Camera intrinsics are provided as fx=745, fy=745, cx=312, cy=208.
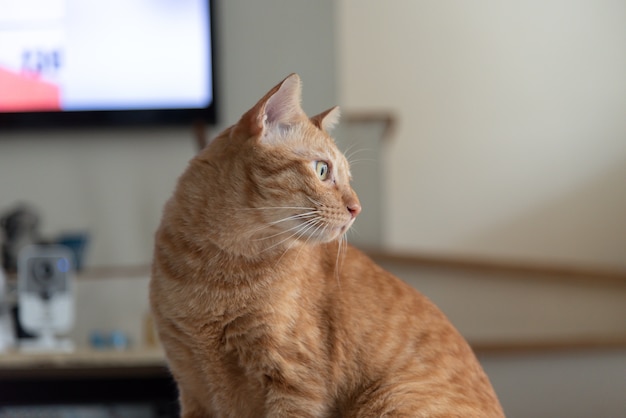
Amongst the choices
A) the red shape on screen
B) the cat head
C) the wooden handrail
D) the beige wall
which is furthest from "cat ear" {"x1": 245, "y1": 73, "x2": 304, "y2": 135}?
the beige wall

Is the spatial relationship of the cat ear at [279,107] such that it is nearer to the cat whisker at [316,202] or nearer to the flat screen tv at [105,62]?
the cat whisker at [316,202]

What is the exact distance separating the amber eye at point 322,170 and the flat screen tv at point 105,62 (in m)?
1.73

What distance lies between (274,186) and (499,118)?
11.4 ft

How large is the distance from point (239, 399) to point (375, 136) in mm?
1812

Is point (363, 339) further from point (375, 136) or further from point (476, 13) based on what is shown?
point (476, 13)

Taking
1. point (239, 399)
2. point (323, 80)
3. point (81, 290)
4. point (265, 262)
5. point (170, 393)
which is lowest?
point (170, 393)

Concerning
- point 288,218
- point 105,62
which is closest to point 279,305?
point 288,218

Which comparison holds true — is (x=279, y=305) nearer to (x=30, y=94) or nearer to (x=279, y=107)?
(x=279, y=107)

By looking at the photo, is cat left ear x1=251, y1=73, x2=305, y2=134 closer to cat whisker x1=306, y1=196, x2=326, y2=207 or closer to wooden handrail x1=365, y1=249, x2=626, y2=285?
cat whisker x1=306, y1=196, x2=326, y2=207

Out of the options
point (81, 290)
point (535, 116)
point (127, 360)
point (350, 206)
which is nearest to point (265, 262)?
point (350, 206)

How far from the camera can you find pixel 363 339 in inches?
44.6

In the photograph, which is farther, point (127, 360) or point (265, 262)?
point (127, 360)

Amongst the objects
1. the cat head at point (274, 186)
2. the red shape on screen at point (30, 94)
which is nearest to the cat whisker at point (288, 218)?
the cat head at point (274, 186)

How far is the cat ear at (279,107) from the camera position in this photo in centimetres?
107
